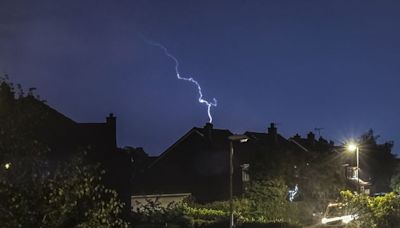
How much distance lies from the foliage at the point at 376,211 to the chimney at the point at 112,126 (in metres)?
18.8

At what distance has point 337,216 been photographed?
3203 cm

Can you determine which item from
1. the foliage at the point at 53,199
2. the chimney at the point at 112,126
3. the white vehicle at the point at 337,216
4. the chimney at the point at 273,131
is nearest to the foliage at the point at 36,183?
the foliage at the point at 53,199

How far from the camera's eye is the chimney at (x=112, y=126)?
4253 cm

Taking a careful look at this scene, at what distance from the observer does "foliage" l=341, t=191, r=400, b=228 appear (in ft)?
85.8

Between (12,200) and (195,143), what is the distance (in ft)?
193

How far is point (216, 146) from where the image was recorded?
66750mm

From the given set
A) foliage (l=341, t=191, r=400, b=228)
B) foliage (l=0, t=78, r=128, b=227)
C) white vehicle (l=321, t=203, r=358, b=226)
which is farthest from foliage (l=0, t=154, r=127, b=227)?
white vehicle (l=321, t=203, r=358, b=226)

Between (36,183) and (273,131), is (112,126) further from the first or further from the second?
(273,131)

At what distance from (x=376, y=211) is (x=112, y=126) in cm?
2055

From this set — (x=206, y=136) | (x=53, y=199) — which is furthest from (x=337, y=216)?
(x=206, y=136)

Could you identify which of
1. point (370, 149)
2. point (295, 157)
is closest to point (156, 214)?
point (295, 157)

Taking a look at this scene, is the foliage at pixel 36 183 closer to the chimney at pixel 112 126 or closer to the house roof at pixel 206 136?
the chimney at pixel 112 126

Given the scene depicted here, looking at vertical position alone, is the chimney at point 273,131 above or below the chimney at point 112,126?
above

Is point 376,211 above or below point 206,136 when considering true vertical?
below
